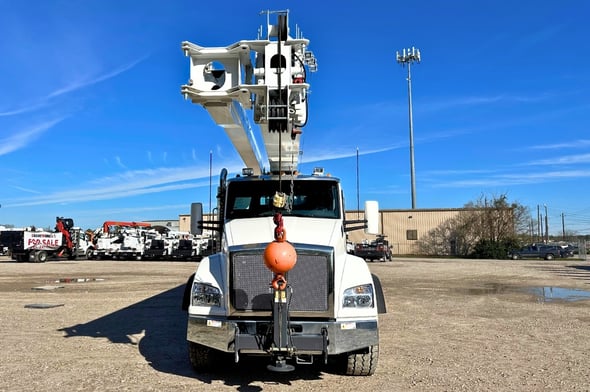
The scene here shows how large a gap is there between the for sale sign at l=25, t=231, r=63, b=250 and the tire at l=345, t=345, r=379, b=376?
33.0 metres

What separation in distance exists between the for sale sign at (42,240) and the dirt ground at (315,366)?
71.9 ft

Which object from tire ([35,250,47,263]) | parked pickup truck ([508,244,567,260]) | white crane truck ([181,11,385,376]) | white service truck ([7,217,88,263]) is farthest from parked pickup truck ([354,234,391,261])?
white crane truck ([181,11,385,376])

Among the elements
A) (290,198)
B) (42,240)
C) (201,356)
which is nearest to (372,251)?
(42,240)

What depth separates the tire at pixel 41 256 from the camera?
33.5 metres

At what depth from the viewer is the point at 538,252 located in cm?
4434

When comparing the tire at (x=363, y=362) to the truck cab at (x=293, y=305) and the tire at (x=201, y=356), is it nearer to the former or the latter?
the truck cab at (x=293, y=305)

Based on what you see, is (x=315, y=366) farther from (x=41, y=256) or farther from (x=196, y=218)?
(x=41, y=256)

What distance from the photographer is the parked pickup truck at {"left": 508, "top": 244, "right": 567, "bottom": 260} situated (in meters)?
43.8

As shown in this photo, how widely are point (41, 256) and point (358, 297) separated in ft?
112

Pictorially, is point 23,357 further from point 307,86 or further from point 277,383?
point 307,86

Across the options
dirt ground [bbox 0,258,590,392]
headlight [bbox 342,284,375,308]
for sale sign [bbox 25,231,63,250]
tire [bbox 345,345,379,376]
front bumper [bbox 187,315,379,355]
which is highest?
for sale sign [bbox 25,231,63,250]

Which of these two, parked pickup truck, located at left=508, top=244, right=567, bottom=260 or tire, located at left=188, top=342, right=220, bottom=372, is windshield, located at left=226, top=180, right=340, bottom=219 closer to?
tire, located at left=188, top=342, right=220, bottom=372

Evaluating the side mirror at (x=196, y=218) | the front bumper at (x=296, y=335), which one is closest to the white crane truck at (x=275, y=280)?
the front bumper at (x=296, y=335)

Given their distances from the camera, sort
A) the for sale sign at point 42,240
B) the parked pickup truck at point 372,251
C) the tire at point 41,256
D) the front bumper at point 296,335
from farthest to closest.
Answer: the parked pickup truck at point 372,251
the tire at point 41,256
the for sale sign at point 42,240
the front bumper at point 296,335
